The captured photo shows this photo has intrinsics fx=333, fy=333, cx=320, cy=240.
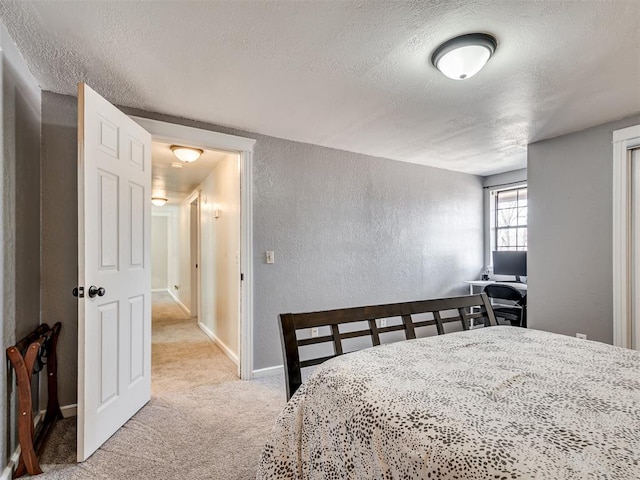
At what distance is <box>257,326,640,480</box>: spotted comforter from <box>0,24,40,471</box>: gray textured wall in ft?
4.73

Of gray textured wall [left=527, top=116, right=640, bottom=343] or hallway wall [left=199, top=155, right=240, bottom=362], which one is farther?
hallway wall [left=199, top=155, right=240, bottom=362]

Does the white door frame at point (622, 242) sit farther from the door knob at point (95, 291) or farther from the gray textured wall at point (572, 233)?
the door knob at point (95, 291)

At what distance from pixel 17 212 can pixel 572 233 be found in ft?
13.7

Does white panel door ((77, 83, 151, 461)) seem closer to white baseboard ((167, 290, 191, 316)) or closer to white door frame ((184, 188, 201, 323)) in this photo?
white door frame ((184, 188, 201, 323))

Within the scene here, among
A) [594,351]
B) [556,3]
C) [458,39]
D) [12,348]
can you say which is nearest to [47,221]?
[12,348]

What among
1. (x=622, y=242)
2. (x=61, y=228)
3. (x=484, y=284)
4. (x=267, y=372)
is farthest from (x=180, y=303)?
(x=622, y=242)

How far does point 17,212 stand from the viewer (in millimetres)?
1862

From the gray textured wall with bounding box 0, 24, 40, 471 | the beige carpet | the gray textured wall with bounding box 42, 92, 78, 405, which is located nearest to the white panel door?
the beige carpet

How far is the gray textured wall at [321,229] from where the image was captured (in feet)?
7.59

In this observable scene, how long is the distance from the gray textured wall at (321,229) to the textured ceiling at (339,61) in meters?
0.42

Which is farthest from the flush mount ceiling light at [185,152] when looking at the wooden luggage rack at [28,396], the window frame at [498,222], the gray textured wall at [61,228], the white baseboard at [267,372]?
the window frame at [498,222]

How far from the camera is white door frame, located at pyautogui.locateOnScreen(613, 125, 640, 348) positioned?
2678 millimetres

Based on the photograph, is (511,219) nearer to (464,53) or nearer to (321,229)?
(321,229)

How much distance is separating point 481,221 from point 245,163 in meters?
3.61
